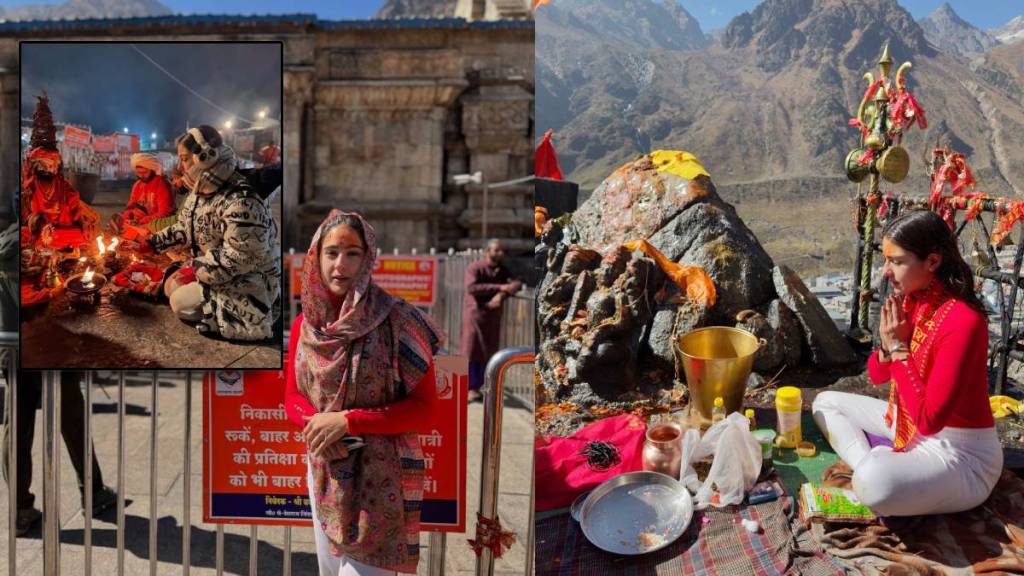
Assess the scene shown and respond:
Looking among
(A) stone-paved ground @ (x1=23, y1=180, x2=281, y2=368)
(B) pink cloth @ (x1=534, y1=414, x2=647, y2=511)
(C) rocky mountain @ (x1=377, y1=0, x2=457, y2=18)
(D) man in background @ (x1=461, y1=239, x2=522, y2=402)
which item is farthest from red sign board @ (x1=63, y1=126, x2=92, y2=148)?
(C) rocky mountain @ (x1=377, y1=0, x2=457, y2=18)

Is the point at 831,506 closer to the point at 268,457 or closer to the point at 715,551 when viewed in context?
the point at 715,551

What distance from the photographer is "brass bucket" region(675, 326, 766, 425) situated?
2467 millimetres

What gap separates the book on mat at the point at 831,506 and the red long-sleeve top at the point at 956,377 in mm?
289

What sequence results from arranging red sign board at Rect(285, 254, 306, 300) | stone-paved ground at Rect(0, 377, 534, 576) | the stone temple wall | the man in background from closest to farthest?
→ 1. stone-paved ground at Rect(0, 377, 534, 576)
2. the man in background
3. red sign board at Rect(285, 254, 306, 300)
4. the stone temple wall

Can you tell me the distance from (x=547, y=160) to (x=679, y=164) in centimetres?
44

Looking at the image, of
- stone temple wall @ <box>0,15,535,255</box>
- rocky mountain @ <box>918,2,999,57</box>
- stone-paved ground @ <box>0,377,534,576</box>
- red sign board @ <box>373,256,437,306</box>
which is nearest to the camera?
rocky mountain @ <box>918,2,999,57</box>

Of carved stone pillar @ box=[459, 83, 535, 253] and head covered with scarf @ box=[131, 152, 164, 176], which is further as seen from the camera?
carved stone pillar @ box=[459, 83, 535, 253]

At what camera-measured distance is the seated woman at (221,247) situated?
7.95ft

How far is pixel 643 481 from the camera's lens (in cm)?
241

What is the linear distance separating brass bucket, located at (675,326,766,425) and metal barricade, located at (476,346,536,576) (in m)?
0.57

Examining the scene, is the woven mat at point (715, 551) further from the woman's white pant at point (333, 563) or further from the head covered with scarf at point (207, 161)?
the head covered with scarf at point (207, 161)

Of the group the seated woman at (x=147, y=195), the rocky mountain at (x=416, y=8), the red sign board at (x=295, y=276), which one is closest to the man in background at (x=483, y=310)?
the red sign board at (x=295, y=276)

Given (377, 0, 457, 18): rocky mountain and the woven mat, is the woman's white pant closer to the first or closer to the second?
the woven mat

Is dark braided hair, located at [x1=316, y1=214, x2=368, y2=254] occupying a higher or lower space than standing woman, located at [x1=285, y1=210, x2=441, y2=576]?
higher
